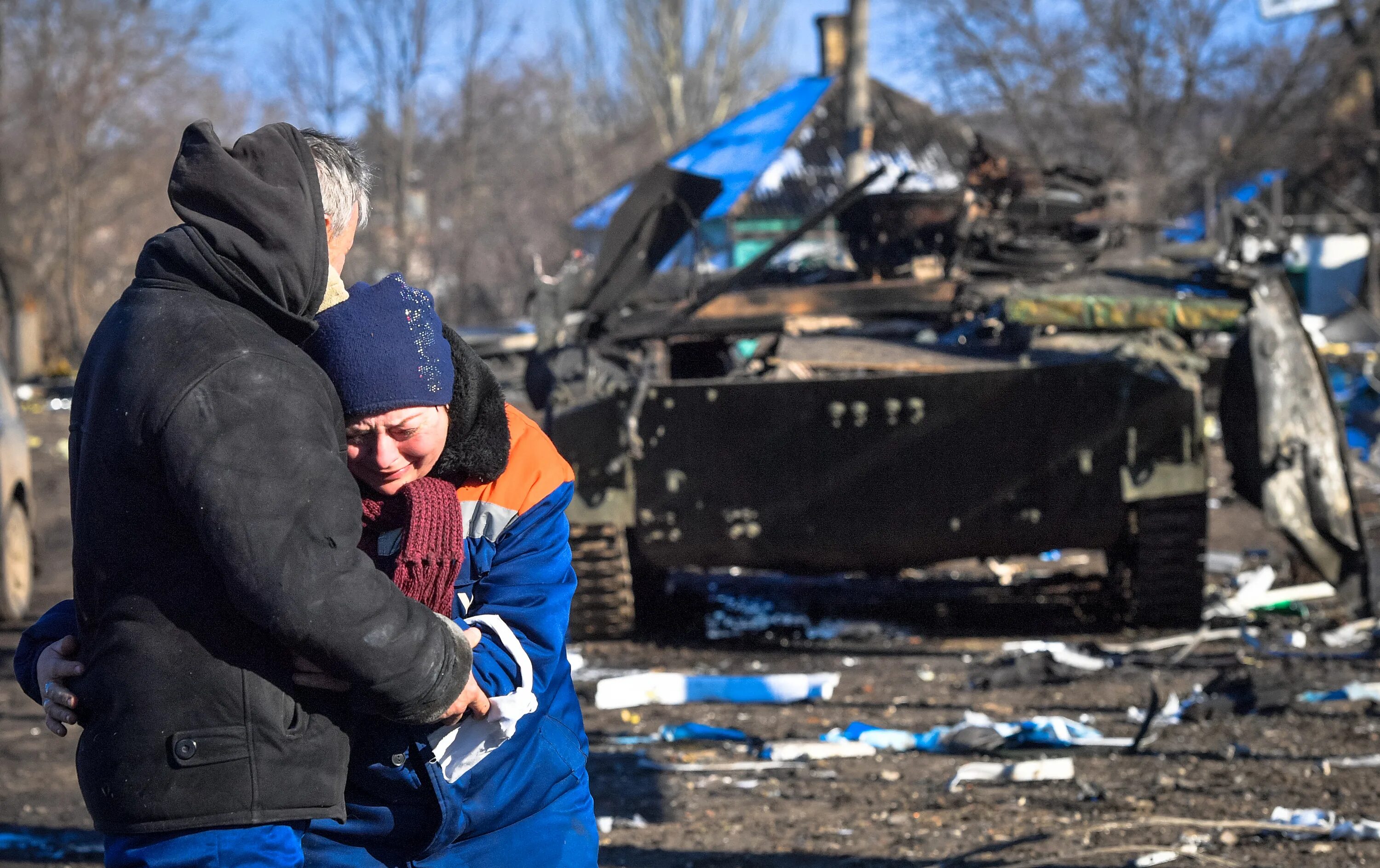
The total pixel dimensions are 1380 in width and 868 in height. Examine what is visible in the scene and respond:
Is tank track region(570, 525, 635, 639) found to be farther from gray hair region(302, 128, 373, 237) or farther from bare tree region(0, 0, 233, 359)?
bare tree region(0, 0, 233, 359)

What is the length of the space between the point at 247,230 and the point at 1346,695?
4542 mm

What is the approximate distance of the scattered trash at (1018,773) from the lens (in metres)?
4.37

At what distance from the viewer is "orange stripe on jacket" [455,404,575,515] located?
200 cm

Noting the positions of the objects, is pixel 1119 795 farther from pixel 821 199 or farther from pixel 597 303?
pixel 821 199

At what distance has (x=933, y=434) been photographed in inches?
239

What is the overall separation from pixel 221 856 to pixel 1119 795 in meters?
3.05

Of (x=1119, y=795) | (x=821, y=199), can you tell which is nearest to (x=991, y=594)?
(x=1119, y=795)

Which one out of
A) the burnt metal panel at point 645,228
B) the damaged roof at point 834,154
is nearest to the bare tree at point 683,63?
the damaged roof at point 834,154

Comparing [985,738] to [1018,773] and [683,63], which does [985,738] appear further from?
[683,63]

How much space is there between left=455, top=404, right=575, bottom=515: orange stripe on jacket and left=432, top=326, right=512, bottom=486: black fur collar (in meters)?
0.02

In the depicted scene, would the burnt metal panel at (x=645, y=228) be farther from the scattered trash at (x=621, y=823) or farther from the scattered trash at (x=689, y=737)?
the scattered trash at (x=621, y=823)

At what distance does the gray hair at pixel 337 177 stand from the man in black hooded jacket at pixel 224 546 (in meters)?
0.12

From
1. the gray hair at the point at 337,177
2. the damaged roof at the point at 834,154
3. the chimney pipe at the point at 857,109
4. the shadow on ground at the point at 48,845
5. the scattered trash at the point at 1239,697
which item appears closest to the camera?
the gray hair at the point at 337,177

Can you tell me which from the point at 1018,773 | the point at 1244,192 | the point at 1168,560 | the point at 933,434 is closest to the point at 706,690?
the point at 933,434
